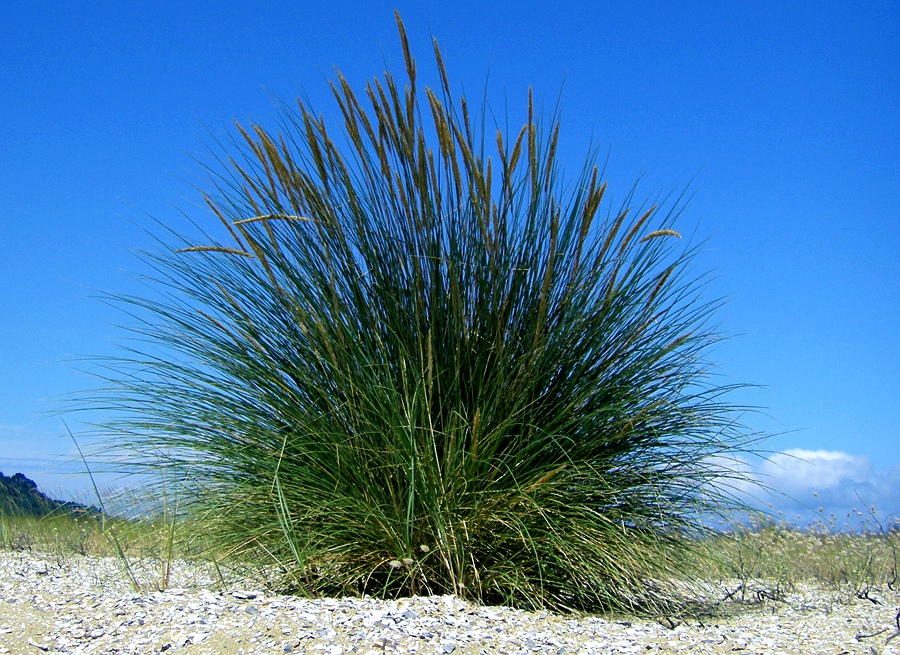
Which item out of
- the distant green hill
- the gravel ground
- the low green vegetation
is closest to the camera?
the gravel ground

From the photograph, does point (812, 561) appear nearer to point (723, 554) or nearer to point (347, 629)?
point (723, 554)

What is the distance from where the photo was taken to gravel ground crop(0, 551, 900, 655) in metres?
2.28

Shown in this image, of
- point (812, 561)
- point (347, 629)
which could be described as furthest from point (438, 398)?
point (812, 561)

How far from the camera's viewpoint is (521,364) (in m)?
3.06

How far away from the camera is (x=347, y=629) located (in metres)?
2.32

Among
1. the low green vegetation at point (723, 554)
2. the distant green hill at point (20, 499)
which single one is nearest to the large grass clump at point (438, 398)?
the low green vegetation at point (723, 554)

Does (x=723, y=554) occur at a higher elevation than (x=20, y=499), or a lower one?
higher

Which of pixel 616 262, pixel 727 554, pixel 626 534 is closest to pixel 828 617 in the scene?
pixel 727 554

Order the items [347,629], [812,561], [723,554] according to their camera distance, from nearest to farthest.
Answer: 1. [347,629]
2. [723,554]
3. [812,561]

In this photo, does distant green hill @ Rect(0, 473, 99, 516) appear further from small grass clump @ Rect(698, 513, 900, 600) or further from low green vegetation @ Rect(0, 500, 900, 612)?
small grass clump @ Rect(698, 513, 900, 600)

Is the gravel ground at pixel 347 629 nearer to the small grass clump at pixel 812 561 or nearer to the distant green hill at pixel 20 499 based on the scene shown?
the small grass clump at pixel 812 561

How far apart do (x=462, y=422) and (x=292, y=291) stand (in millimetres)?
873

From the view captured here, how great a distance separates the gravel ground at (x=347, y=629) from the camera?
2.28m

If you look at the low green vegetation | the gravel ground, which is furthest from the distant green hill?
the gravel ground
